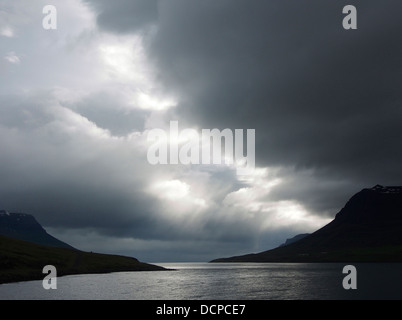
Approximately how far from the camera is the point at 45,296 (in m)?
111

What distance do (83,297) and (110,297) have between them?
325 inches

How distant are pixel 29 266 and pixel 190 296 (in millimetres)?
108890
